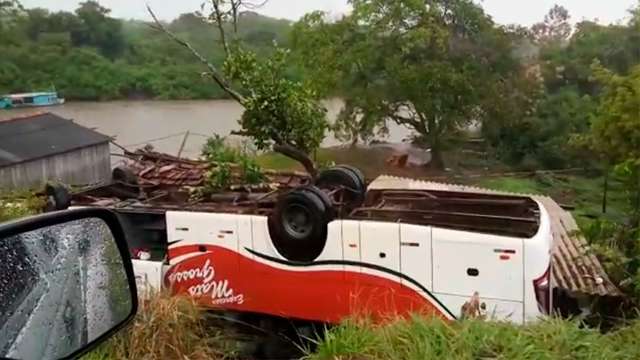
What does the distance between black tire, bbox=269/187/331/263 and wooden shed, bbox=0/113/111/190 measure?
1325cm

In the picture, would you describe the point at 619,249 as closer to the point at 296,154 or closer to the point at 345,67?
the point at 296,154

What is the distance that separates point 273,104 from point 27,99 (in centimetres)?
2496

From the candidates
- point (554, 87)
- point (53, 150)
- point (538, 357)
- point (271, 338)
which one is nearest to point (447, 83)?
point (554, 87)

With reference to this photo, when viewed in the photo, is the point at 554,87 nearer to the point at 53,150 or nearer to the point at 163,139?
the point at 163,139

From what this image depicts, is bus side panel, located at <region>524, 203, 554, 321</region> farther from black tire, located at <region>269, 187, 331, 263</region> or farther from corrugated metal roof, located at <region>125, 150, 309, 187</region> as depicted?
corrugated metal roof, located at <region>125, 150, 309, 187</region>

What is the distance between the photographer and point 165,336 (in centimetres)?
570

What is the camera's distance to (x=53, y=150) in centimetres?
2023

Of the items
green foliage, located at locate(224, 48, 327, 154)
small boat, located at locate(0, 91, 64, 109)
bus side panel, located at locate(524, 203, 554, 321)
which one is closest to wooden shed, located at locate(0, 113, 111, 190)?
green foliage, located at locate(224, 48, 327, 154)

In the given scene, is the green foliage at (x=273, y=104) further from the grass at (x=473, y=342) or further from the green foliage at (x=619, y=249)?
the grass at (x=473, y=342)

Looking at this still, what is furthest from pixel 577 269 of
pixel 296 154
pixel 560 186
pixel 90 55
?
pixel 90 55

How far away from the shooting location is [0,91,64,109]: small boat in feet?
108

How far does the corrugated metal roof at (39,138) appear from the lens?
1966cm

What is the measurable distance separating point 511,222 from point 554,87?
88.6 feet

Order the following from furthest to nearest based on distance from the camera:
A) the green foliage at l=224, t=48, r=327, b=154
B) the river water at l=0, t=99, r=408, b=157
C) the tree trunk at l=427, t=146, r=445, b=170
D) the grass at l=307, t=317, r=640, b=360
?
the river water at l=0, t=99, r=408, b=157, the tree trunk at l=427, t=146, r=445, b=170, the green foliage at l=224, t=48, r=327, b=154, the grass at l=307, t=317, r=640, b=360
